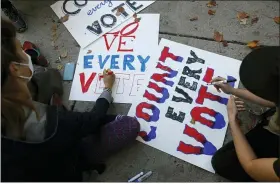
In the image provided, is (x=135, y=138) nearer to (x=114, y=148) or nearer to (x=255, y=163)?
(x=114, y=148)

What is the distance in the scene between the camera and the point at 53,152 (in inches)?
44.2

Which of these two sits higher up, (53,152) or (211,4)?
(211,4)

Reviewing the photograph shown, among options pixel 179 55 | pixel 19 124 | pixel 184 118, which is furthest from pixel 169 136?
pixel 19 124

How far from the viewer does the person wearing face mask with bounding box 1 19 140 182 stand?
3.33 ft

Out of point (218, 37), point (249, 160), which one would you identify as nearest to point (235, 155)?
point (249, 160)

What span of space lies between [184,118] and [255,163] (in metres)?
0.44

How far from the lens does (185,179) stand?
1477 millimetres

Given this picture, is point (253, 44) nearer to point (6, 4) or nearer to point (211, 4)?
point (211, 4)

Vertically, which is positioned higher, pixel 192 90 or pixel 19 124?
pixel 19 124

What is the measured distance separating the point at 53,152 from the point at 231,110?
78 centimetres

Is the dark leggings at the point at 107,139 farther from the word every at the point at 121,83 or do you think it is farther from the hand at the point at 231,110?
the hand at the point at 231,110

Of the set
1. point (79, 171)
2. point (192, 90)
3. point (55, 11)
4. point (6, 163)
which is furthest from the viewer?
point (55, 11)

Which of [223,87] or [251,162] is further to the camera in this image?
[223,87]

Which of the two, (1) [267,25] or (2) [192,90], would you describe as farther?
(1) [267,25]
